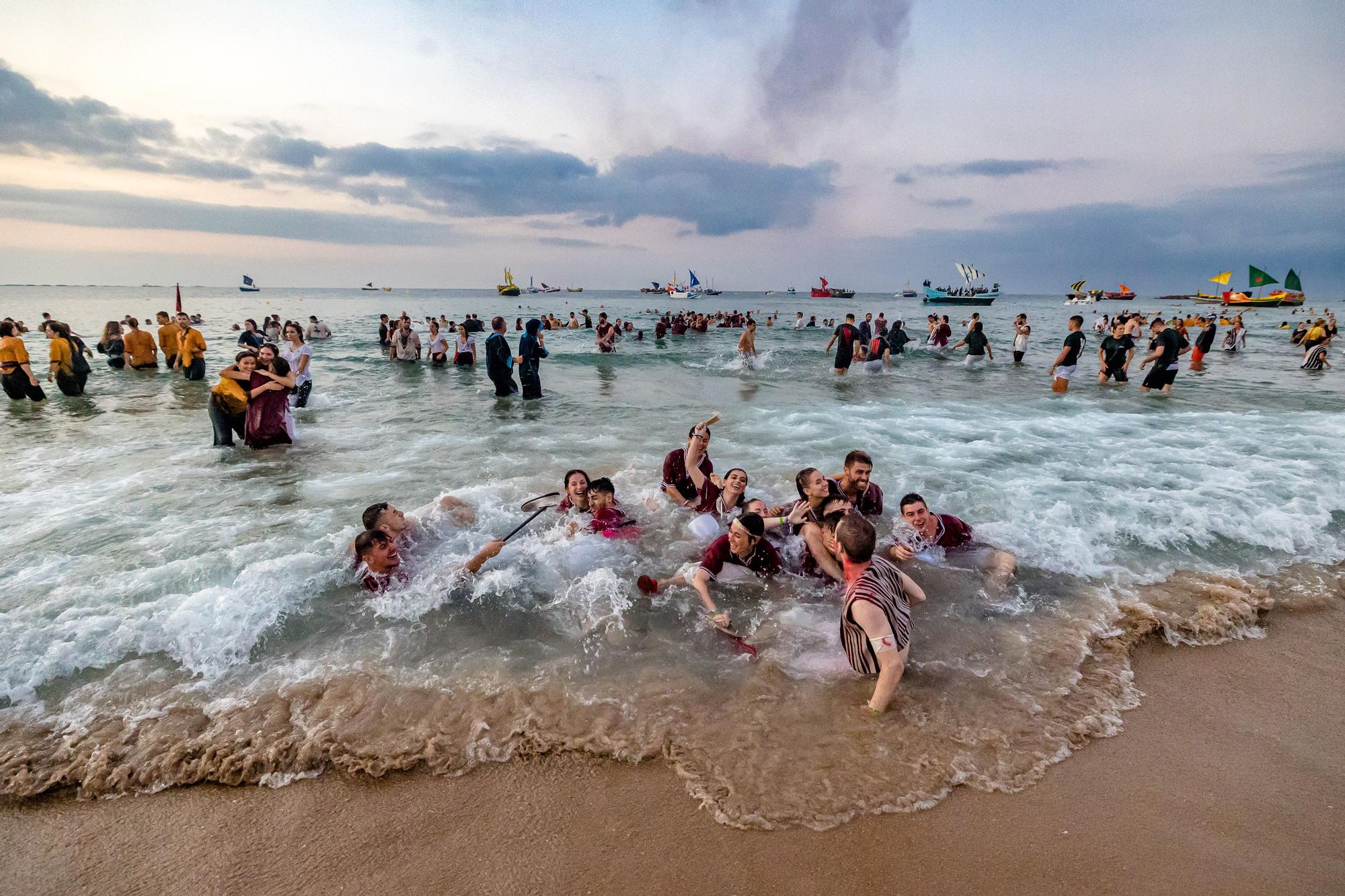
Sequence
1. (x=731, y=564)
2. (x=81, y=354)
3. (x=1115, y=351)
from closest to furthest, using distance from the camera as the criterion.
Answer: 1. (x=731, y=564)
2. (x=81, y=354)
3. (x=1115, y=351)

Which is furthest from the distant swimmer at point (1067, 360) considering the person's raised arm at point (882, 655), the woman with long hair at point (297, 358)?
the woman with long hair at point (297, 358)

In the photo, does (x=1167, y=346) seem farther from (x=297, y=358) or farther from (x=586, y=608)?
(x=297, y=358)

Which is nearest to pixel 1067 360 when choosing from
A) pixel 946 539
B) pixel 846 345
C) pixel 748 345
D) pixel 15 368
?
pixel 846 345

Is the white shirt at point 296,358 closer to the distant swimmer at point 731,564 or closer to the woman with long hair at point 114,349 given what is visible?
the distant swimmer at point 731,564

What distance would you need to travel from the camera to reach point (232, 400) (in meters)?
→ 9.27

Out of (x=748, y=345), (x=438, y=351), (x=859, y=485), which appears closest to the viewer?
(x=859, y=485)

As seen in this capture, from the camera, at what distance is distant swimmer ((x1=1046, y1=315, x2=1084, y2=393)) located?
15.1m

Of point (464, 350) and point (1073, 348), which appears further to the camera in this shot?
point (464, 350)

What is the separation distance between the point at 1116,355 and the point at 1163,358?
1.41 meters

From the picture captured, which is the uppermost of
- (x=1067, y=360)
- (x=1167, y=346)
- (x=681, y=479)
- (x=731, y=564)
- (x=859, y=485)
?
(x=1167, y=346)

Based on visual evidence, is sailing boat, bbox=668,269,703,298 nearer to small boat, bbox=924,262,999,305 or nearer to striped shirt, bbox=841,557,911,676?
small boat, bbox=924,262,999,305

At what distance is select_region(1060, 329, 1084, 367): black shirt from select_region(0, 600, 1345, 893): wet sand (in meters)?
14.1

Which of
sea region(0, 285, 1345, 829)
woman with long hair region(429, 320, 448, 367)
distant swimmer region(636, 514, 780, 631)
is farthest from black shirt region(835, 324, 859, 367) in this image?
distant swimmer region(636, 514, 780, 631)

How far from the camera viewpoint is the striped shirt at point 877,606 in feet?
12.5
